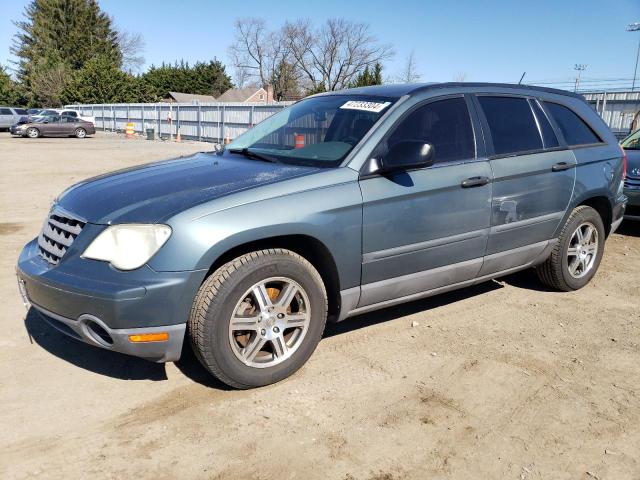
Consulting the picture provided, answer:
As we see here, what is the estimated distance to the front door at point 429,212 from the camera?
3590 millimetres

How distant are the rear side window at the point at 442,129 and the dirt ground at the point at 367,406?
4.39 feet

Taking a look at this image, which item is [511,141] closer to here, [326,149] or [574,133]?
[574,133]

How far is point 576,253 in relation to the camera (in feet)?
16.8

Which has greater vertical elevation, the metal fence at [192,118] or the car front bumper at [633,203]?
the metal fence at [192,118]

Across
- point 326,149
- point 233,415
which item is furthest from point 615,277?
point 233,415

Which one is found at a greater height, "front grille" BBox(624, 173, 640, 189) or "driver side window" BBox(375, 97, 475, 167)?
"driver side window" BBox(375, 97, 475, 167)

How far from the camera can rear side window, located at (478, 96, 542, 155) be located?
4.30 meters

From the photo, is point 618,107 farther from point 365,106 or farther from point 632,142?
point 365,106

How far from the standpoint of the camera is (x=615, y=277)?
575 centimetres

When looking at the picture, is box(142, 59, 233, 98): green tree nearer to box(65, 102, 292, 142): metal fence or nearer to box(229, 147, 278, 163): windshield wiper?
box(65, 102, 292, 142): metal fence

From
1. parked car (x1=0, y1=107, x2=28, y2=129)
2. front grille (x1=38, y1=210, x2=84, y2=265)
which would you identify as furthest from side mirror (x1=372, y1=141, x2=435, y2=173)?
parked car (x1=0, y1=107, x2=28, y2=129)

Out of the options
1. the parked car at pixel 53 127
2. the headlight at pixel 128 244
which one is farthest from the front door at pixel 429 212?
the parked car at pixel 53 127

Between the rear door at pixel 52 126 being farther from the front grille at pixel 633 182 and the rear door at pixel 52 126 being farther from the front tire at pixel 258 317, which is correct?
the front tire at pixel 258 317

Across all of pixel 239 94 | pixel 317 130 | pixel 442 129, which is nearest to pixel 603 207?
pixel 442 129
